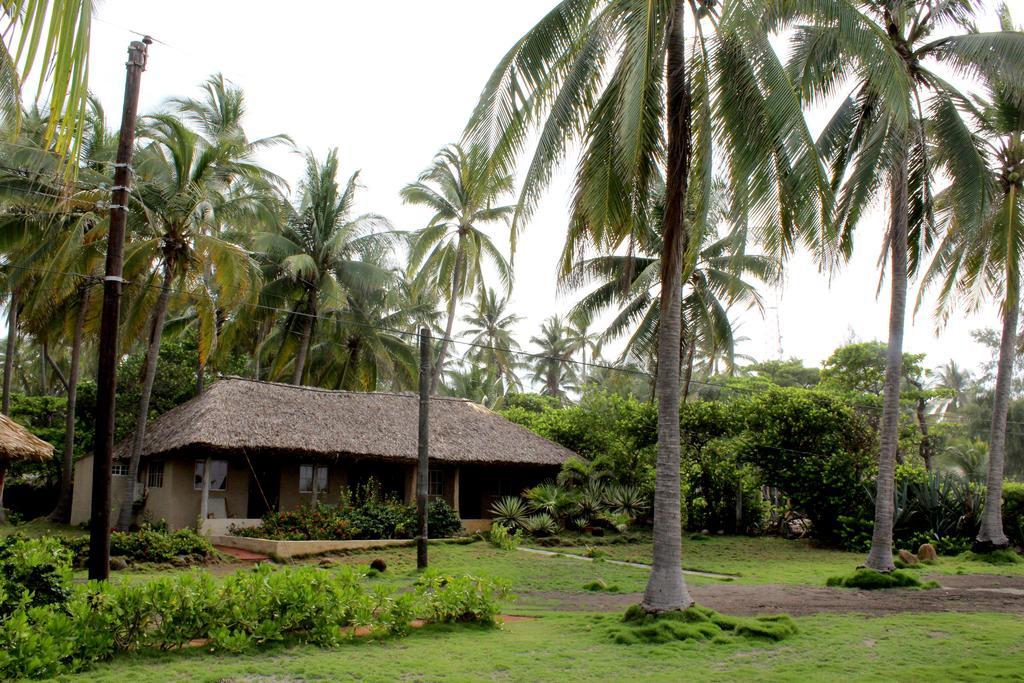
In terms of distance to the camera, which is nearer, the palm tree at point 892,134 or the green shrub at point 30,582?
the green shrub at point 30,582

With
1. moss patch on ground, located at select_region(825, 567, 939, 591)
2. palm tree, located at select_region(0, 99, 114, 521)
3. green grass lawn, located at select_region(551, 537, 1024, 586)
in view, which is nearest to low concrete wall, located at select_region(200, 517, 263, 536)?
palm tree, located at select_region(0, 99, 114, 521)

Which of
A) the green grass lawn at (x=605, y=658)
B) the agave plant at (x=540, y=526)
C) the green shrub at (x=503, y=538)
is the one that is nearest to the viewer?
the green grass lawn at (x=605, y=658)

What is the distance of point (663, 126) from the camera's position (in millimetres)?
11906

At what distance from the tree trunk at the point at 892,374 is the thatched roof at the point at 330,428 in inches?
482

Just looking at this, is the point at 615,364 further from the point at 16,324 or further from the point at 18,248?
the point at 16,324

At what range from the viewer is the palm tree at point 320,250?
2942 cm

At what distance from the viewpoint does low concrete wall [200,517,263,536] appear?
21000 millimetres

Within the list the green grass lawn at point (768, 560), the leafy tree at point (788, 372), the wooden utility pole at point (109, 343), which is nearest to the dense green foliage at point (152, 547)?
the wooden utility pole at point (109, 343)

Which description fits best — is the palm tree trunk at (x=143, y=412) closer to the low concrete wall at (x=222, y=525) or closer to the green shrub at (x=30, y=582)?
the low concrete wall at (x=222, y=525)

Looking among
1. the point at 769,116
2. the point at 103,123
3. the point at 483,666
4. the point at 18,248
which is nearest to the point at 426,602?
the point at 483,666

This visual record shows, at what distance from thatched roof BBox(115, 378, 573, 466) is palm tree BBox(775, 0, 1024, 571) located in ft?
41.5

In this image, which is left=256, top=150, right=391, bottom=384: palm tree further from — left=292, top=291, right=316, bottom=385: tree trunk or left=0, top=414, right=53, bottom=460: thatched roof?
left=0, top=414, right=53, bottom=460: thatched roof

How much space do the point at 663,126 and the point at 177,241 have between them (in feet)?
44.0

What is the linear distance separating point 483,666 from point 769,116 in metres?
7.12
